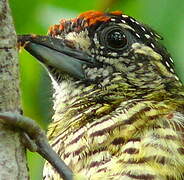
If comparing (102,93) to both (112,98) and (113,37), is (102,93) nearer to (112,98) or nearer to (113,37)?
(112,98)

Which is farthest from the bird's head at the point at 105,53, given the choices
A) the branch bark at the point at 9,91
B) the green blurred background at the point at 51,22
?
the branch bark at the point at 9,91

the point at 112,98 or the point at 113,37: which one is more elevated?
the point at 113,37

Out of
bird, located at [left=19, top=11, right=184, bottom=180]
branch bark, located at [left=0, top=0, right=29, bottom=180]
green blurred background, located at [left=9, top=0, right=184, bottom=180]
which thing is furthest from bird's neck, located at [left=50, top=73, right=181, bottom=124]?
branch bark, located at [left=0, top=0, right=29, bottom=180]

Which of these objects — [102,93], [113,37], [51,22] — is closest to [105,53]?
[113,37]

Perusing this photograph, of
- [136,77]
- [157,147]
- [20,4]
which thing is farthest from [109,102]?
[20,4]

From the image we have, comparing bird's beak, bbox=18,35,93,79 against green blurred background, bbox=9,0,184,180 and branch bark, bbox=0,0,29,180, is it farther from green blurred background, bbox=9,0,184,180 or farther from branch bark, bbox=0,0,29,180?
branch bark, bbox=0,0,29,180

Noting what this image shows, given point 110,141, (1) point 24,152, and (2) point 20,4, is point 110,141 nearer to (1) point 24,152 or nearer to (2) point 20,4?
(1) point 24,152

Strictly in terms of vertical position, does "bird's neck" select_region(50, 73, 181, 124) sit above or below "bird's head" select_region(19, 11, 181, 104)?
below
